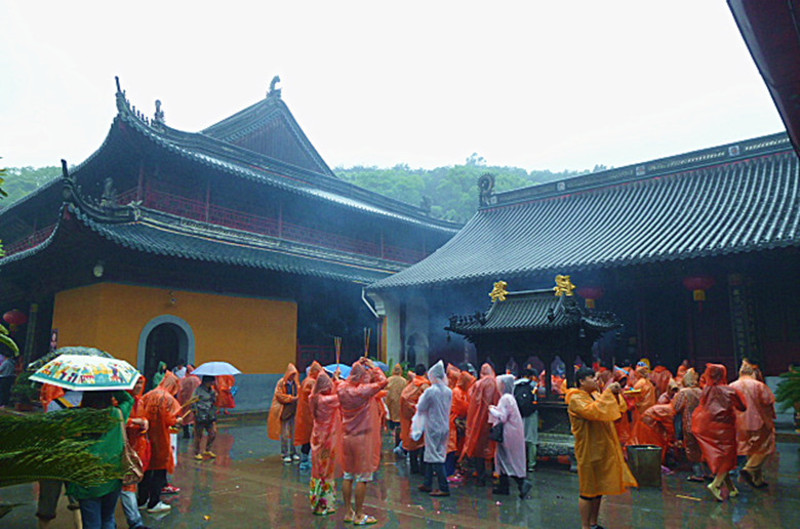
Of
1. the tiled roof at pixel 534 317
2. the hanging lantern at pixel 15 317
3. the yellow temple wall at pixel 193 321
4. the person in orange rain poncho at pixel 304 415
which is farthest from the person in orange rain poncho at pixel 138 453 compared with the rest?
the hanging lantern at pixel 15 317

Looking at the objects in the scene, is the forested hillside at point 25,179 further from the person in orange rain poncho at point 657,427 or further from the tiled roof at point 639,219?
the person in orange rain poncho at point 657,427

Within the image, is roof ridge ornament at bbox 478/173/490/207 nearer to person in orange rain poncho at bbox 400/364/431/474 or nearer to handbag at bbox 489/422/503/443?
person in orange rain poncho at bbox 400/364/431/474

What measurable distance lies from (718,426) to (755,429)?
3.14 feet

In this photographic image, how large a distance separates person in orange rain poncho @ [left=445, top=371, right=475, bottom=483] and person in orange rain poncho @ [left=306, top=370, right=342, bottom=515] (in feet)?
6.81

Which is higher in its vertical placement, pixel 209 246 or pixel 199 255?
pixel 209 246

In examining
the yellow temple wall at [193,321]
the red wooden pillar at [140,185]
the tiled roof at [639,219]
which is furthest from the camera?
the red wooden pillar at [140,185]

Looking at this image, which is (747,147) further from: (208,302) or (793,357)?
(208,302)

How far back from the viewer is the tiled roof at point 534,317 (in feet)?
28.1

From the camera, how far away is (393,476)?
786cm

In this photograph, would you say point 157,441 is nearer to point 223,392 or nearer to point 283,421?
point 283,421

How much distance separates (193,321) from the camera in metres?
14.9

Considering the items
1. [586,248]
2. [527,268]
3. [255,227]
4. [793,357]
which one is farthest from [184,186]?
[793,357]

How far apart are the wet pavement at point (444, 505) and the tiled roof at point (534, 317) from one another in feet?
7.32

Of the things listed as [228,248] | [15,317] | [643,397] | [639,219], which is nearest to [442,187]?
[639,219]
